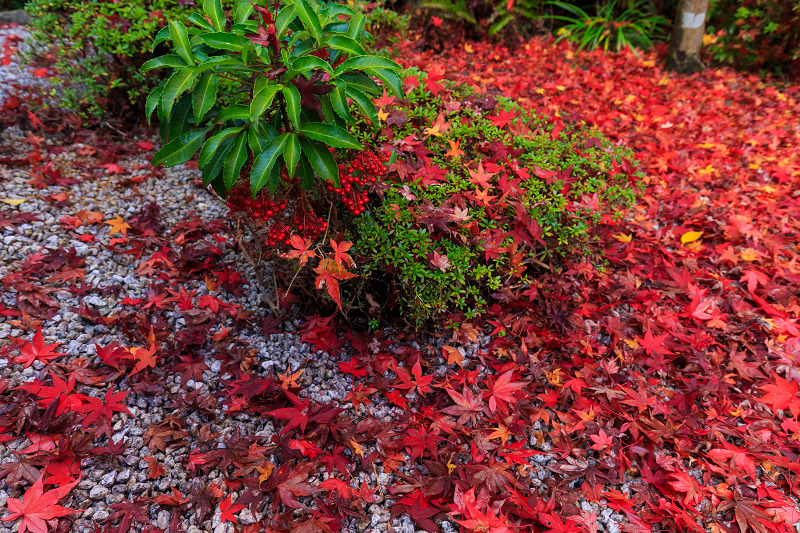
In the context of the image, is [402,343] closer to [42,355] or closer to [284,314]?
[284,314]

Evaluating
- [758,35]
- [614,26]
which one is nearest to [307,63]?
[614,26]

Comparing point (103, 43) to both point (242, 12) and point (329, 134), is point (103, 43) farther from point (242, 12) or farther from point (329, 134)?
point (329, 134)

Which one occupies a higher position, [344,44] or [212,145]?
[344,44]

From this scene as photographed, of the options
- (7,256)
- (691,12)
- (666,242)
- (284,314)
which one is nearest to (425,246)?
(284,314)

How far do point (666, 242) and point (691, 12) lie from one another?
4.09m

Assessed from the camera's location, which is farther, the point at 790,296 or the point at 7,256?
the point at 790,296

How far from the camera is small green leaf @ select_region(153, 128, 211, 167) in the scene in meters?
1.73

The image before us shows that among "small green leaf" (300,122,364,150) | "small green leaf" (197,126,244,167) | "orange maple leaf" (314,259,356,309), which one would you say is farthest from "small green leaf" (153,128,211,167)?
"orange maple leaf" (314,259,356,309)

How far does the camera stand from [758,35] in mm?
5586

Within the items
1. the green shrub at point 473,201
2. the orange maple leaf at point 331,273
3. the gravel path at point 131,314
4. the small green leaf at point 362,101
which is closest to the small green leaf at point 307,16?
the small green leaf at point 362,101

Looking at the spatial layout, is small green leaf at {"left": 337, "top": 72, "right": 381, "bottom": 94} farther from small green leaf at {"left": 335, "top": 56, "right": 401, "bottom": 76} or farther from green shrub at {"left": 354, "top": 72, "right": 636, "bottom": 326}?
green shrub at {"left": 354, "top": 72, "right": 636, "bottom": 326}

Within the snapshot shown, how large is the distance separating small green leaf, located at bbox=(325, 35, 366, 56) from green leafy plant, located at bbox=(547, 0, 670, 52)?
17.8ft

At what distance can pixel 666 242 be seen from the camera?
314cm

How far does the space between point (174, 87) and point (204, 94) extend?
0.10 metres
